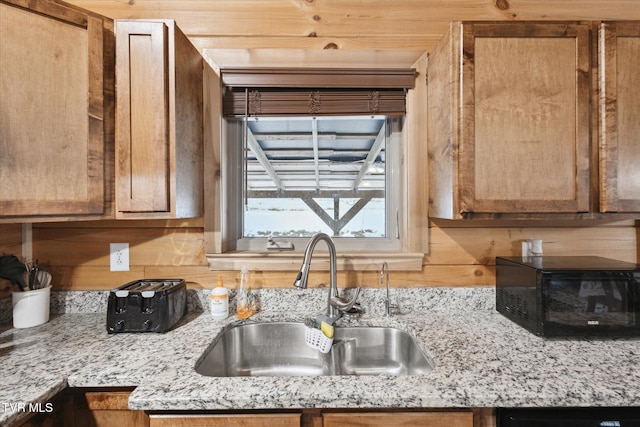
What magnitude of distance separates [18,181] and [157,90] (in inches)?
20.8

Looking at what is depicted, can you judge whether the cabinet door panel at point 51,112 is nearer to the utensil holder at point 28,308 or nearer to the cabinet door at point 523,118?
the utensil holder at point 28,308

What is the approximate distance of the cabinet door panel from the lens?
0.96 meters

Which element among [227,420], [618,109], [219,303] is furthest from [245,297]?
[618,109]

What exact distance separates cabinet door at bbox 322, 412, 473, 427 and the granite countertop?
57mm

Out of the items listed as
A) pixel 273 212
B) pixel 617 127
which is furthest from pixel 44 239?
pixel 617 127

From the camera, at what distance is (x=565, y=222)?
145 centimetres

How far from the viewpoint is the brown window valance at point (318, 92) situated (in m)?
1.41

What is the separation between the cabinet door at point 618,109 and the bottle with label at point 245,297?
4.75ft

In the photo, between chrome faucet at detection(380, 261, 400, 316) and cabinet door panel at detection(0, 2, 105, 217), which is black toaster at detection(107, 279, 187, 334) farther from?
chrome faucet at detection(380, 261, 400, 316)

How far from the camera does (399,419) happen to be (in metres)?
0.84

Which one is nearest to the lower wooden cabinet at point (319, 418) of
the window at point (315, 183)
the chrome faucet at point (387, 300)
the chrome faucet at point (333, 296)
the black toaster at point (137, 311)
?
the black toaster at point (137, 311)

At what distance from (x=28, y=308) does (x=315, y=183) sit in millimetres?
1360

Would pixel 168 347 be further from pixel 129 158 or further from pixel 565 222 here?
pixel 565 222

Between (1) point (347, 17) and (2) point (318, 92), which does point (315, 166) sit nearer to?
(2) point (318, 92)
